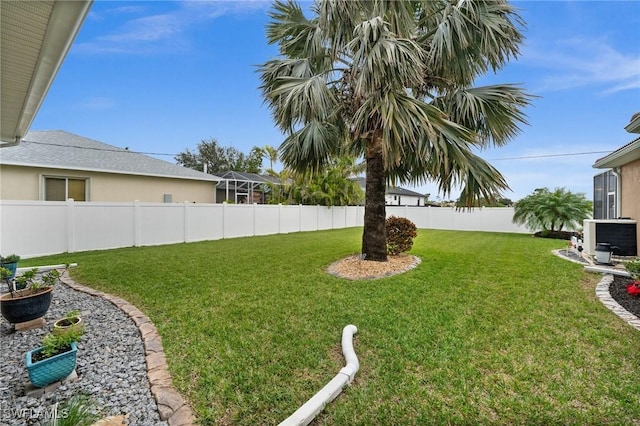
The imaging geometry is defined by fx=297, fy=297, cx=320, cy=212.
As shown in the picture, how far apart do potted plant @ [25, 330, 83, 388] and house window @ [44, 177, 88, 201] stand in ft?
38.1

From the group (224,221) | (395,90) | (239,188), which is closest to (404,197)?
(239,188)

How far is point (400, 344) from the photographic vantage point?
335 cm

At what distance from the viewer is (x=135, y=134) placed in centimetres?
2069

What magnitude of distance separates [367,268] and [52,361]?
513 cm

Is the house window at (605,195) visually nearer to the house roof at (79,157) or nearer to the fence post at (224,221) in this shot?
the fence post at (224,221)

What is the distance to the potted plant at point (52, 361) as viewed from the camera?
7.88 ft

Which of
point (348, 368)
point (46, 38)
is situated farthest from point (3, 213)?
point (348, 368)

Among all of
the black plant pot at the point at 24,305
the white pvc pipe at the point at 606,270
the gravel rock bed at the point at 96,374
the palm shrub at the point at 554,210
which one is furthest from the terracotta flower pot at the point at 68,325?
the palm shrub at the point at 554,210

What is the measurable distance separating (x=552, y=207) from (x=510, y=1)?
32.8 ft

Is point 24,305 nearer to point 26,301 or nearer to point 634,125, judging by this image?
point 26,301

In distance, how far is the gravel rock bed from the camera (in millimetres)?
2229

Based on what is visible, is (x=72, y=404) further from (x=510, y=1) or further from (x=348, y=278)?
(x=510, y=1)

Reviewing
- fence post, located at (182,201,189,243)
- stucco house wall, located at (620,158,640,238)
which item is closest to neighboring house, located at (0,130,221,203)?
fence post, located at (182,201,189,243)

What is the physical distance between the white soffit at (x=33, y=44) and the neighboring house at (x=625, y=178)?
8.16m
